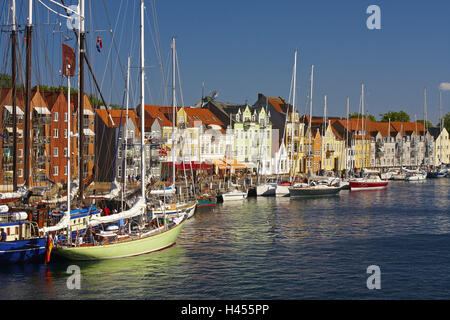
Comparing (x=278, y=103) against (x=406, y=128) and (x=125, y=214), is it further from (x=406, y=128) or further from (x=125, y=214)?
(x=125, y=214)

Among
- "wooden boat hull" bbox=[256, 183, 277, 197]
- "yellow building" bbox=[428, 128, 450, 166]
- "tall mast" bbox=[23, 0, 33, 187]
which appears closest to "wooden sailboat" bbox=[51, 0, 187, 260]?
"tall mast" bbox=[23, 0, 33, 187]

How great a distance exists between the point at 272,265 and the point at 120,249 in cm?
1034

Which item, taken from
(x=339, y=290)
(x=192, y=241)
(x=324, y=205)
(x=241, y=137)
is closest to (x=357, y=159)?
(x=241, y=137)

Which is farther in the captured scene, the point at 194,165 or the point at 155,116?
the point at 155,116

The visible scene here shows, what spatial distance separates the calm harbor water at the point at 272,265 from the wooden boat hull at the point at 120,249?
0.53 meters

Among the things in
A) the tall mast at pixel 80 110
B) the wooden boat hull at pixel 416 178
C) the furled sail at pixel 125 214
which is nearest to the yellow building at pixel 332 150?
the wooden boat hull at pixel 416 178

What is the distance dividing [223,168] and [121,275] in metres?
61.9

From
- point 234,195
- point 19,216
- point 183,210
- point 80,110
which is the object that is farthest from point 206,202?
point 19,216

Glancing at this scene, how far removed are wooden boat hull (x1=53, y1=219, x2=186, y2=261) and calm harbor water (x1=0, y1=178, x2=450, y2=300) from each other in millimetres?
531

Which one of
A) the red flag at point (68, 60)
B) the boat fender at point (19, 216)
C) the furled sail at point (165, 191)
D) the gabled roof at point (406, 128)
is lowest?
the boat fender at point (19, 216)

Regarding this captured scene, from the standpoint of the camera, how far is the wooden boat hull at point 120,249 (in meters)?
37.7

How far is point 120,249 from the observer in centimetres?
3925

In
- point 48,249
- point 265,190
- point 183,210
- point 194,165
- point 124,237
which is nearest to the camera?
point 48,249

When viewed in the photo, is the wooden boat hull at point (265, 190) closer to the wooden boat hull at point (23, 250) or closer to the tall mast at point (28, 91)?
the tall mast at point (28, 91)
